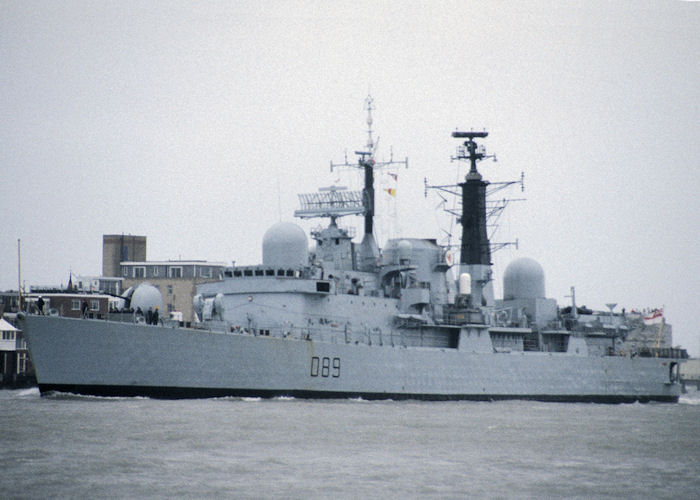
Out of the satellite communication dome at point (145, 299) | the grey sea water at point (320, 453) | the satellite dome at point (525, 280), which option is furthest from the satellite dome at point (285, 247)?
the satellite dome at point (525, 280)

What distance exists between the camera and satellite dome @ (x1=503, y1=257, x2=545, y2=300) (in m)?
42.3

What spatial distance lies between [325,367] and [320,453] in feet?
44.2

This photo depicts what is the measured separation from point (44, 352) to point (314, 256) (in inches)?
488

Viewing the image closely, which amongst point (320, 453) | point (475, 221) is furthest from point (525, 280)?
point (320, 453)

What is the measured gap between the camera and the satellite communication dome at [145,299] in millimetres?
30055

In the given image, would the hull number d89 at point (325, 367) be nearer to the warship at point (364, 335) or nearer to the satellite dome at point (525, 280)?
the warship at point (364, 335)

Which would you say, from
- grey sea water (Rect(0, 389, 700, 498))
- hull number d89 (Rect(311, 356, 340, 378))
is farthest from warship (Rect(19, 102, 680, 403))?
grey sea water (Rect(0, 389, 700, 498))

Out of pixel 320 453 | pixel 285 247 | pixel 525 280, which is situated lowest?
pixel 320 453

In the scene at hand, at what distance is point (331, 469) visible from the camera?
16.3m

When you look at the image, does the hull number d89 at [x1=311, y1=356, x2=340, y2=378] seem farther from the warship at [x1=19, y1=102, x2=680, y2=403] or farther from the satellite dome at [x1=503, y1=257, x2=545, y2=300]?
the satellite dome at [x1=503, y1=257, x2=545, y2=300]

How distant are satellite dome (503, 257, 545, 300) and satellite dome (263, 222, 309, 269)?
13.1m

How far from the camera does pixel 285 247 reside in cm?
3278

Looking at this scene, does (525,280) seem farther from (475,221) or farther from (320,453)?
(320,453)

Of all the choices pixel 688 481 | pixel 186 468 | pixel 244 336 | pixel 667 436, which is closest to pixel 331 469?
pixel 186 468
